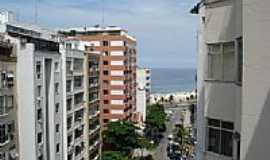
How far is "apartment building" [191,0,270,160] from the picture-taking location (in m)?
7.19

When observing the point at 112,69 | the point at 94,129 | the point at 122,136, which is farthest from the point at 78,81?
the point at 112,69

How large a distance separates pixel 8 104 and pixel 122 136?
2637 cm

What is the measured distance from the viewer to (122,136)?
160 feet

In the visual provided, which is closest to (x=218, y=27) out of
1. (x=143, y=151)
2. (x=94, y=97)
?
(x=94, y=97)

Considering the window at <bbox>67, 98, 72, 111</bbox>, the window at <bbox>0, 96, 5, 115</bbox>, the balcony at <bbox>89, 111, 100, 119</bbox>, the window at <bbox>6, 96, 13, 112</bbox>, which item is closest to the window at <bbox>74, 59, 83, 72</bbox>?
the window at <bbox>67, 98, 72, 111</bbox>

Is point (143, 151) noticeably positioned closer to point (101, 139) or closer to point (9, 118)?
point (101, 139)

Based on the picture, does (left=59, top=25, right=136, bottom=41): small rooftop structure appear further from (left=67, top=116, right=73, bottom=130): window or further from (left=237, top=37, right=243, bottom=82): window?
(left=237, top=37, right=243, bottom=82): window

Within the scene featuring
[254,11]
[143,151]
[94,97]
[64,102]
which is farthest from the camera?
[143,151]

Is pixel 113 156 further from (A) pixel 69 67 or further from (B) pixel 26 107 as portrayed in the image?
(B) pixel 26 107

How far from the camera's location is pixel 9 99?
922 inches

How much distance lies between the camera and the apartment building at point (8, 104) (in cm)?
2205

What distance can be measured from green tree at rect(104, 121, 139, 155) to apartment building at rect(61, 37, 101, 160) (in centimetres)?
228

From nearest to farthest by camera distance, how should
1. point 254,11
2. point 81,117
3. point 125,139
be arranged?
point 254,11
point 81,117
point 125,139

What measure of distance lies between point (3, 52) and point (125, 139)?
91.3 feet
